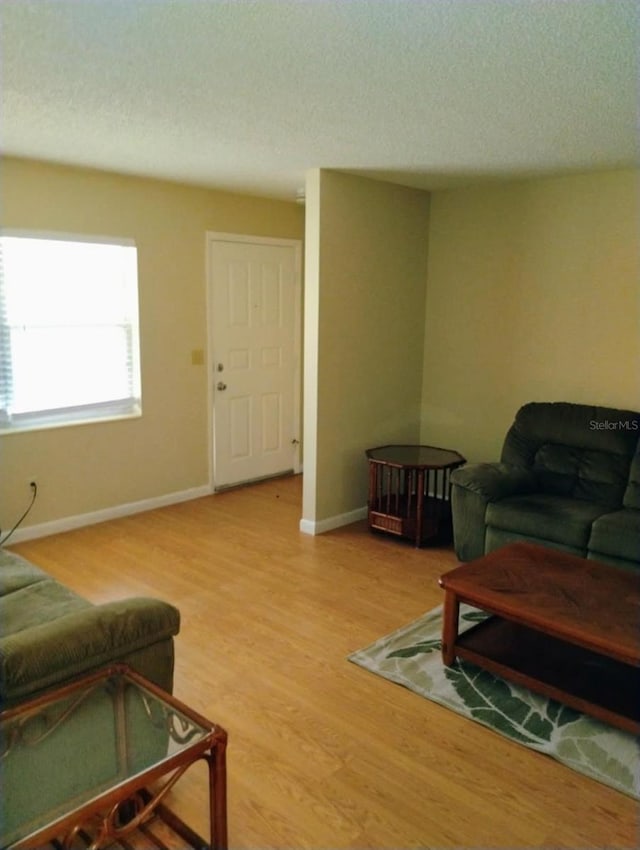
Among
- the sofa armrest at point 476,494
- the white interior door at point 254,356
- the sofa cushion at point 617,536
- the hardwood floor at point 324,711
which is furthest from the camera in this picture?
the white interior door at point 254,356

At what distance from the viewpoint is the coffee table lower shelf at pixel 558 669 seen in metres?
2.46

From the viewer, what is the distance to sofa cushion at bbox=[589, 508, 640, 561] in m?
3.34

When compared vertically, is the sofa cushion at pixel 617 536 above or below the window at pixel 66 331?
below

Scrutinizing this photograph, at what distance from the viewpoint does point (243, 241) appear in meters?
5.30

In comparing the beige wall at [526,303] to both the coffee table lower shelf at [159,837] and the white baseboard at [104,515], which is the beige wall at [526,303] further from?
the coffee table lower shelf at [159,837]

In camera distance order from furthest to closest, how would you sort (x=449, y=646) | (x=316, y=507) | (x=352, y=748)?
(x=316, y=507)
(x=449, y=646)
(x=352, y=748)

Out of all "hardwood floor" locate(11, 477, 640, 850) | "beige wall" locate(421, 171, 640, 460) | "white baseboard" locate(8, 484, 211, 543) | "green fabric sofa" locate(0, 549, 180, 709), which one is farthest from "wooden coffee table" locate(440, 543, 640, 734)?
"white baseboard" locate(8, 484, 211, 543)

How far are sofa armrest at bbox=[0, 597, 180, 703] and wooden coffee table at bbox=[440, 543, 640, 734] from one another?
1.22 metres

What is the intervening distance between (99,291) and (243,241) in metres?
1.29

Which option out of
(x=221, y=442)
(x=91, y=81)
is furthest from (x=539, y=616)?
(x=221, y=442)

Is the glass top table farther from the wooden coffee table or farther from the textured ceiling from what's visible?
the textured ceiling

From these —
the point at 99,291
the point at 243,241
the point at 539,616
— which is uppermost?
the point at 243,241

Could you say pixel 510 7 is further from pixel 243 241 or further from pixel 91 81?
pixel 243 241

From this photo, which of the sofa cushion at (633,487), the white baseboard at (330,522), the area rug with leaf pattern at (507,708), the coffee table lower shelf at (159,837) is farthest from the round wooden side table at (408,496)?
the coffee table lower shelf at (159,837)
